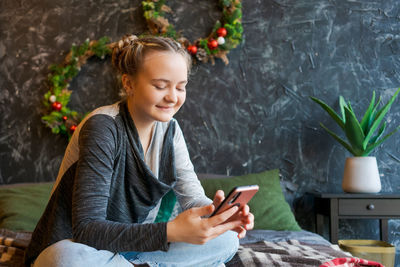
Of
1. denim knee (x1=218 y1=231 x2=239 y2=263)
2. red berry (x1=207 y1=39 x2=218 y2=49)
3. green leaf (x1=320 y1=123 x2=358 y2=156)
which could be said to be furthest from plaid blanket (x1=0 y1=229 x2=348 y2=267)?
red berry (x1=207 y1=39 x2=218 y2=49)

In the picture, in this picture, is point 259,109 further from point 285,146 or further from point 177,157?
point 177,157

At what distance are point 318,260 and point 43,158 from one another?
1873 mm

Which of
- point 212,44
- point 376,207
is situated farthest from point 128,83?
point 376,207

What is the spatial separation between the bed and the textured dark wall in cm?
30

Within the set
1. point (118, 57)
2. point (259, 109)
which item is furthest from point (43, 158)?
point (118, 57)

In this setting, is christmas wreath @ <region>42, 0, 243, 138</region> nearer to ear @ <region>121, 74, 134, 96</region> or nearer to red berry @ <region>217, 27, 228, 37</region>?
red berry @ <region>217, 27, 228, 37</region>

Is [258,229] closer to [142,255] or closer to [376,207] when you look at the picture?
[376,207]

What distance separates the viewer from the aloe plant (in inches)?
97.4

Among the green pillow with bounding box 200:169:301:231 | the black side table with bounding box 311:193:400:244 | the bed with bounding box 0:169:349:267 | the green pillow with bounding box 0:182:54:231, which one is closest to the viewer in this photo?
the bed with bounding box 0:169:349:267

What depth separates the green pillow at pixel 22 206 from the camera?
207 centimetres

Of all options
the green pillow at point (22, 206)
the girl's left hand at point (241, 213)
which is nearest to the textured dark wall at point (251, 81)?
the green pillow at point (22, 206)

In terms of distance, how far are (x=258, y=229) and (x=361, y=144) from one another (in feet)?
2.64

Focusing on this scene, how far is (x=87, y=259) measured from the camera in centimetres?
107

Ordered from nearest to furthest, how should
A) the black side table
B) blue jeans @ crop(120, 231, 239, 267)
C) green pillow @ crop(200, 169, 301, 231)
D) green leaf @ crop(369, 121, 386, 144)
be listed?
blue jeans @ crop(120, 231, 239, 267) → green pillow @ crop(200, 169, 301, 231) → the black side table → green leaf @ crop(369, 121, 386, 144)
